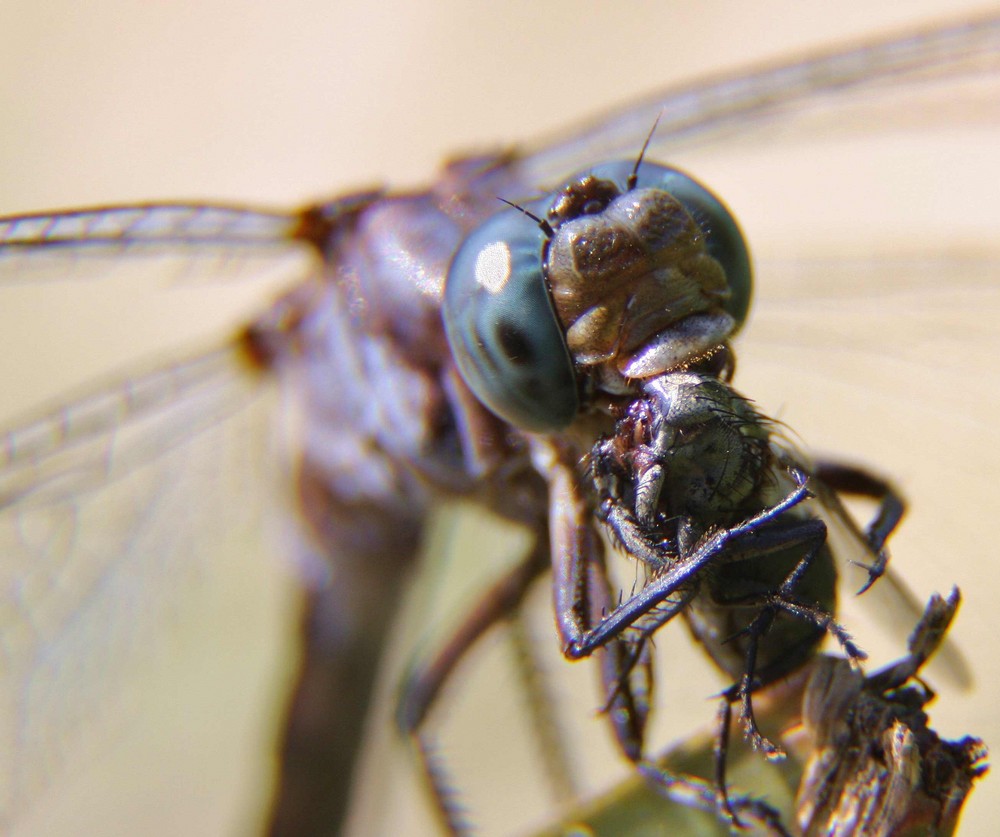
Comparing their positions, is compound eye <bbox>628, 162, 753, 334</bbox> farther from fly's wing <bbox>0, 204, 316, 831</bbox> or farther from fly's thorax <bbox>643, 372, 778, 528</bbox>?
fly's wing <bbox>0, 204, 316, 831</bbox>

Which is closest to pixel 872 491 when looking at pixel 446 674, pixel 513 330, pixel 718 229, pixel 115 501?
pixel 718 229

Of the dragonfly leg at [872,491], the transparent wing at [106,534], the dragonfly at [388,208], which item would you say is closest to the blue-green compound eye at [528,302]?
the dragonfly leg at [872,491]

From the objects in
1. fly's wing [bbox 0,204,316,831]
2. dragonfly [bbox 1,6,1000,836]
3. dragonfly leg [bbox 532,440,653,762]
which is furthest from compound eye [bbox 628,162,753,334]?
fly's wing [bbox 0,204,316,831]

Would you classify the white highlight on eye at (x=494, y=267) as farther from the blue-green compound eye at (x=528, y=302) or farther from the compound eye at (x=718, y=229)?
the compound eye at (x=718, y=229)

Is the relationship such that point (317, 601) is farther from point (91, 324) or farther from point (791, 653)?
point (91, 324)

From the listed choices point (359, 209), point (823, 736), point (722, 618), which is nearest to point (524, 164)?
point (359, 209)

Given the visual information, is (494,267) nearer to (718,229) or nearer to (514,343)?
(514,343)
